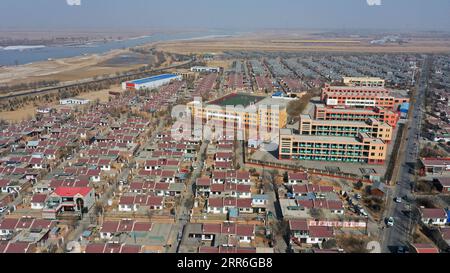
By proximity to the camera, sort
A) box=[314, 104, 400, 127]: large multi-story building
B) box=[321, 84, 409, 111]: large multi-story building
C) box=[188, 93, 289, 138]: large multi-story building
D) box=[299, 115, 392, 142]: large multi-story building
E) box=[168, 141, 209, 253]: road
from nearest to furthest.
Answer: box=[168, 141, 209, 253]: road < box=[299, 115, 392, 142]: large multi-story building < box=[188, 93, 289, 138]: large multi-story building < box=[314, 104, 400, 127]: large multi-story building < box=[321, 84, 409, 111]: large multi-story building

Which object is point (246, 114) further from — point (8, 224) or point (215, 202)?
point (8, 224)

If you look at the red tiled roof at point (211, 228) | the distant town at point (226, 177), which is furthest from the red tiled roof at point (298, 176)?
the red tiled roof at point (211, 228)

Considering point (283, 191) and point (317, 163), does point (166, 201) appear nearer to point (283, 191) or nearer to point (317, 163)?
point (283, 191)

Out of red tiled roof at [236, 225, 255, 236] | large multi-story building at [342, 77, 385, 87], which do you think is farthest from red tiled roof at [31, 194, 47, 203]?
large multi-story building at [342, 77, 385, 87]

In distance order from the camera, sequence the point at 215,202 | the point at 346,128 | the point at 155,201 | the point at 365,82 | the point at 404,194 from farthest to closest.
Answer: the point at 365,82, the point at 346,128, the point at 404,194, the point at 155,201, the point at 215,202

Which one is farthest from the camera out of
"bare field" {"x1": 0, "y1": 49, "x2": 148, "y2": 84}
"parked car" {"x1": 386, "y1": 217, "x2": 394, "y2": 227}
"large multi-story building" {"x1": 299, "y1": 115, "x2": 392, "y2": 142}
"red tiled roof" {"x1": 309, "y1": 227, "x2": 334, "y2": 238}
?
"bare field" {"x1": 0, "y1": 49, "x2": 148, "y2": 84}

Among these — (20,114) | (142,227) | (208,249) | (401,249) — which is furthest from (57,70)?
(401,249)

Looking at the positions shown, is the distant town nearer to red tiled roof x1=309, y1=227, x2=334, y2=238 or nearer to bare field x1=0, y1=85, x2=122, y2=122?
red tiled roof x1=309, y1=227, x2=334, y2=238
